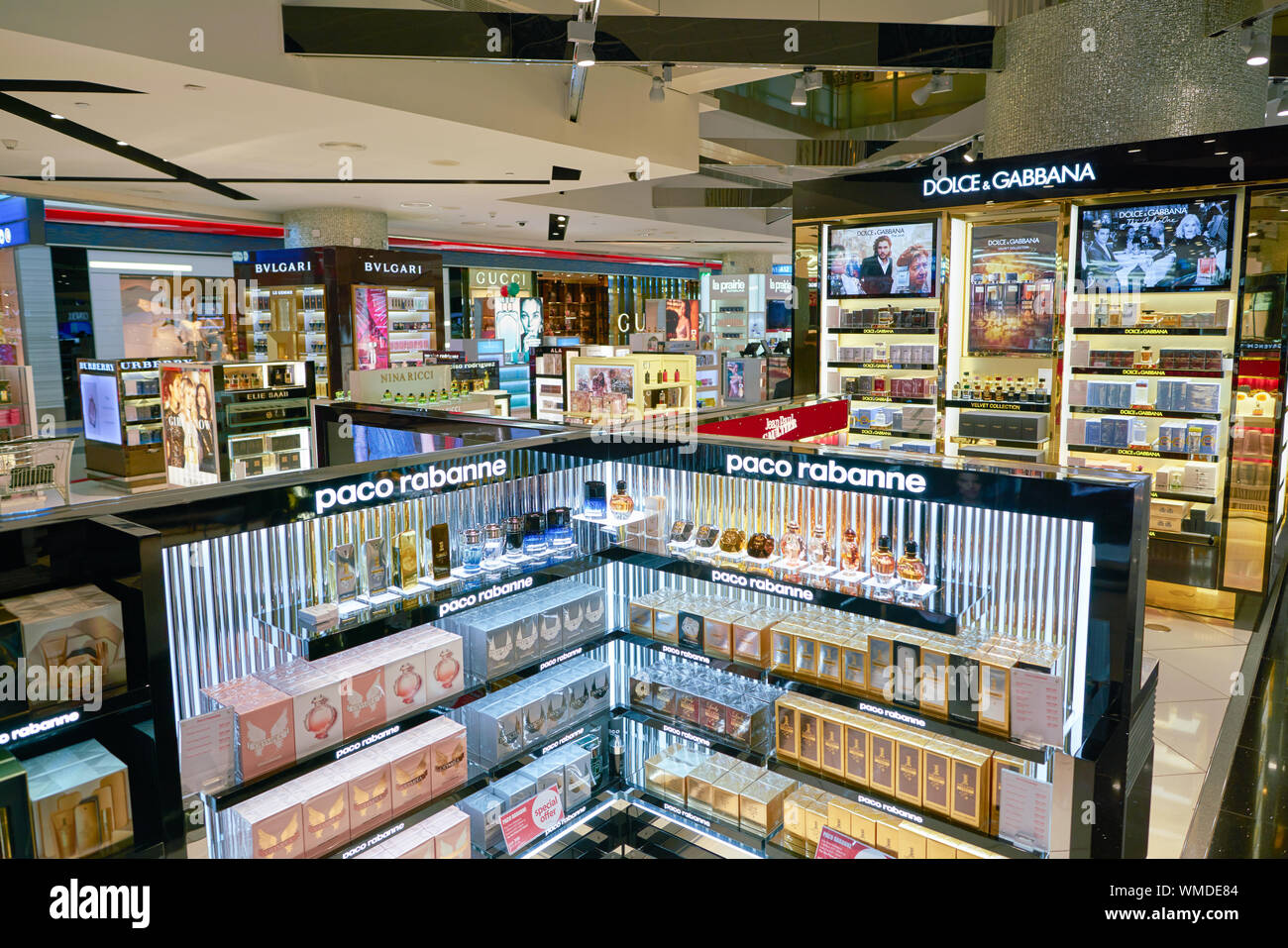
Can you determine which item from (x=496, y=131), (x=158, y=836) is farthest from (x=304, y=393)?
(x=158, y=836)

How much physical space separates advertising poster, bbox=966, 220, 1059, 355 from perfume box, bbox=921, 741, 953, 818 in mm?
4704

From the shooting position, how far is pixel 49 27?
4.12m

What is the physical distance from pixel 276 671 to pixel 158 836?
0.69 m

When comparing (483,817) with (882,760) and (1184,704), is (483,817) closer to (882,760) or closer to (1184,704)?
(882,760)

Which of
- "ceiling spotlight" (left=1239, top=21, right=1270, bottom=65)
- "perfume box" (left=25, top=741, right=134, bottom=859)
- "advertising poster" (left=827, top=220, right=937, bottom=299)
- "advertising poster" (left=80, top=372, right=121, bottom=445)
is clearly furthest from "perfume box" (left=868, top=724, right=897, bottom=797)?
"advertising poster" (left=80, top=372, right=121, bottom=445)

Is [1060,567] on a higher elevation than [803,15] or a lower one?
lower

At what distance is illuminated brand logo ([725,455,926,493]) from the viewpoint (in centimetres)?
265

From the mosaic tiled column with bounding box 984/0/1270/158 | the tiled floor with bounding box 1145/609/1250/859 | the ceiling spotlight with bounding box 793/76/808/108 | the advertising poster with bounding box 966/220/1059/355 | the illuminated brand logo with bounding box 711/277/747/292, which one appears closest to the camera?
the tiled floor with bounding box 1145/609/1250/859

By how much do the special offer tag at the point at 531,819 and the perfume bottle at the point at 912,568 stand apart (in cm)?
154

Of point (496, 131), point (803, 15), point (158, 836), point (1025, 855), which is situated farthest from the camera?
point (803, 15)

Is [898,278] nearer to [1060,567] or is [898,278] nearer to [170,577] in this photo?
[1060,567]

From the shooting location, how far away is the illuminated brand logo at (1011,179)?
561 cm

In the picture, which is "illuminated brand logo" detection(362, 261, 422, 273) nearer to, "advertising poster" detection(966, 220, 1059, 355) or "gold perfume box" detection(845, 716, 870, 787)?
"advertising poster" detection(966, 220, 1059, 355)

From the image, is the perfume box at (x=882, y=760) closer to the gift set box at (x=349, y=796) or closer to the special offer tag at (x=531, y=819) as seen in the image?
the special offer tag at (x=531, y=819)
